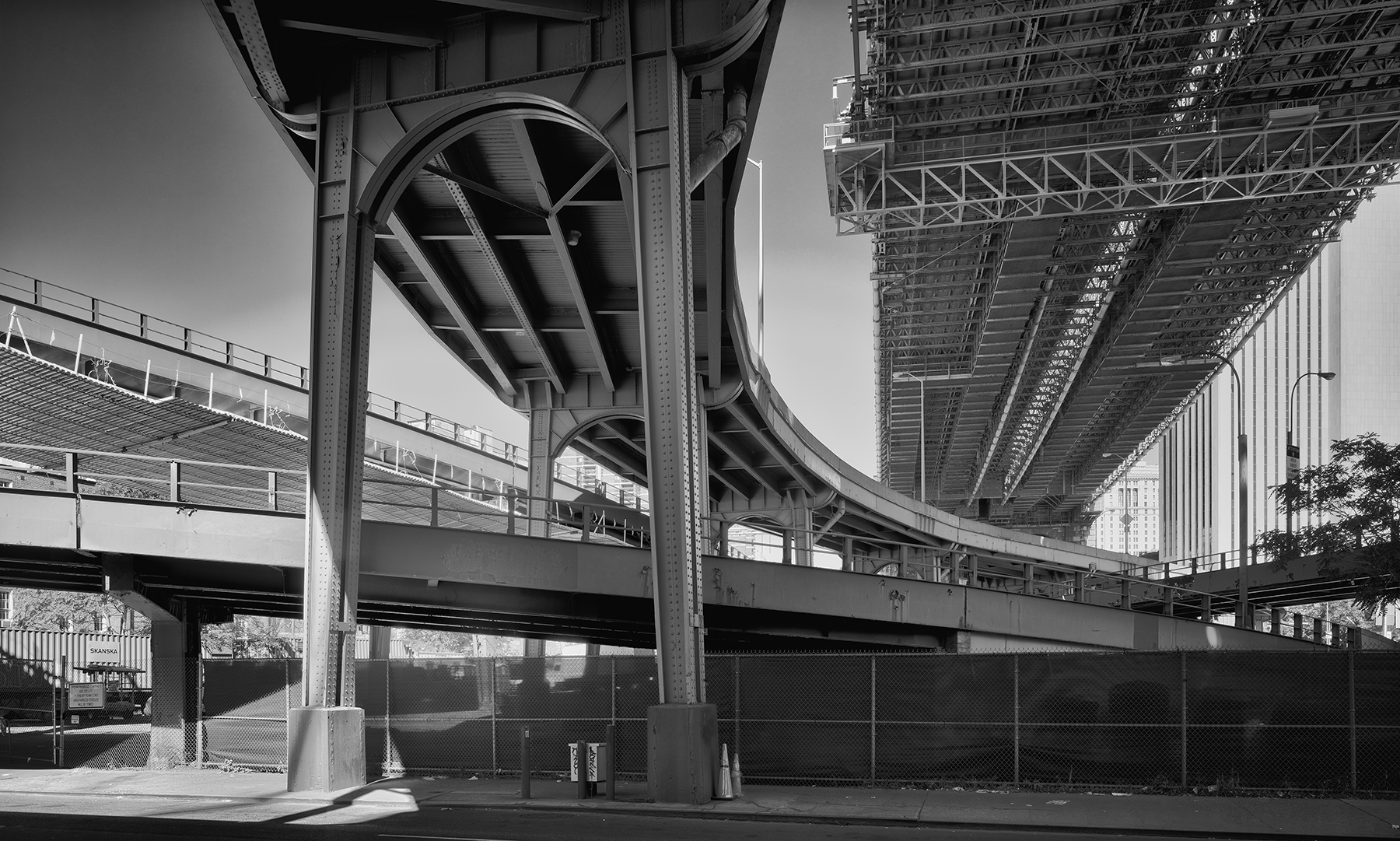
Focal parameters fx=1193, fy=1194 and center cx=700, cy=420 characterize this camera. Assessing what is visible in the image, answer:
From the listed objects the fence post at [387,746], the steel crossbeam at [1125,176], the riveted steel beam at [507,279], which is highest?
the steel crossbeam at [1125,176]

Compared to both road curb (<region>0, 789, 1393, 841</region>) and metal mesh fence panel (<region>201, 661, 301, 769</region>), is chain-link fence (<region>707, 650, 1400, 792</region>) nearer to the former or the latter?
road curb (<region>0, 789, 1393, 841</region>)

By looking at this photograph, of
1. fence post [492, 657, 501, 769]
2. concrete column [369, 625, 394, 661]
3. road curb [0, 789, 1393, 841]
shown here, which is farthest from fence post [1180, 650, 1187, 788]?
concrete column [369, 625, 394, 661]

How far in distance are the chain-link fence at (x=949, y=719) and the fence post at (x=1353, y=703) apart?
0.16 feet

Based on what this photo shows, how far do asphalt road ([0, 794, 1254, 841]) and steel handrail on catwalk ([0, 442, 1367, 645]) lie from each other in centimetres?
494

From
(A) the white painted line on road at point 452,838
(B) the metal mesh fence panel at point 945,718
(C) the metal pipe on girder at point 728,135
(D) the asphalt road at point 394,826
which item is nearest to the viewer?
(A) the white painted line on road at point 452,838

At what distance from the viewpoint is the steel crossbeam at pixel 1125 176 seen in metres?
35.0

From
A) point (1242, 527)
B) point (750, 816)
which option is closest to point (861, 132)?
point (1242, 527)

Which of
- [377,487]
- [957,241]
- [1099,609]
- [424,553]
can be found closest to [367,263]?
[424,553]

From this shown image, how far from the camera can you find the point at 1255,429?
160500 millimetres

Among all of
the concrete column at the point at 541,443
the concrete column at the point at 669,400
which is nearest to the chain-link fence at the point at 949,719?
the concrete column at the point at 669,400

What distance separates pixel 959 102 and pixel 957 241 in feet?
30.7

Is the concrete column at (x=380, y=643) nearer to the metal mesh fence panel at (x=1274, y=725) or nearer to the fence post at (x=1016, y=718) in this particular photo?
the fence post at (x=1016, y=718)

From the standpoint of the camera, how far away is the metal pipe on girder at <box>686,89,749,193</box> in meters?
20.3

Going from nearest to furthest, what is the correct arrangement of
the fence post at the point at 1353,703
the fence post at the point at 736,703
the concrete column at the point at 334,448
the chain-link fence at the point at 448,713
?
1. the fence post at the point at 1353,703
2. the concrete column at the point at 334,448
3. the fence post at the point at 736,703
4. the chain-link fence at the point at 448,713
